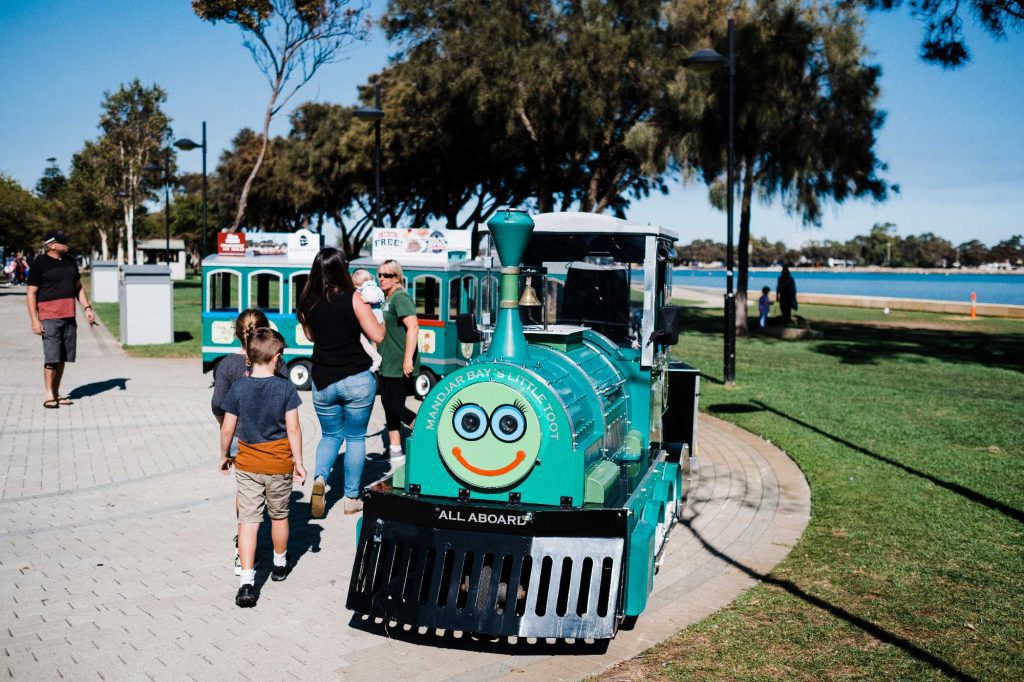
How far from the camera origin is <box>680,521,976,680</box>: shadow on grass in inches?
169

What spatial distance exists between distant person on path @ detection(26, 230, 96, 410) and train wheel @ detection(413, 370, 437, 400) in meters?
4.70

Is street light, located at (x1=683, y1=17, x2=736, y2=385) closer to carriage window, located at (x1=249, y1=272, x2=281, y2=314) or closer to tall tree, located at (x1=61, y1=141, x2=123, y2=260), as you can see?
carriage window, located at (x1=249, y1=272, x2=281, y2=314)

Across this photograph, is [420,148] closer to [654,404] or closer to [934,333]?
[934,333]

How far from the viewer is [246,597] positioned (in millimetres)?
5008

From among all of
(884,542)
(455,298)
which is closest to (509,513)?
(884,542)

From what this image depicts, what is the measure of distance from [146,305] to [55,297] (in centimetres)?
949

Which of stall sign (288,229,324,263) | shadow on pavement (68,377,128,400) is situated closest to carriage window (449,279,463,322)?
stall sign (288,229,324,263)

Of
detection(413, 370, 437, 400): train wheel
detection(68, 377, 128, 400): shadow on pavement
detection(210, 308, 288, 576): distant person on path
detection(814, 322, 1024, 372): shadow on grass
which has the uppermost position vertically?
detection(210, 308, 288, 576): distant person on path

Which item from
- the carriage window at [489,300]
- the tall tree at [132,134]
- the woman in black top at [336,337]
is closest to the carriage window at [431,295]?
the carriage window at [489,300]

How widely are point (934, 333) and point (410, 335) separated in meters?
22.6

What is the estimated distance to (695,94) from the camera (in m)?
23.6

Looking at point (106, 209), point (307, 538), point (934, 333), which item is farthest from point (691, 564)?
point (106, 209)

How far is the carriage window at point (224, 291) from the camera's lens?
13984 mm

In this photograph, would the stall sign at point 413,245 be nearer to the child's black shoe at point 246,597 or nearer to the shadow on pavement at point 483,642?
the child's black shoe at point 246,597
